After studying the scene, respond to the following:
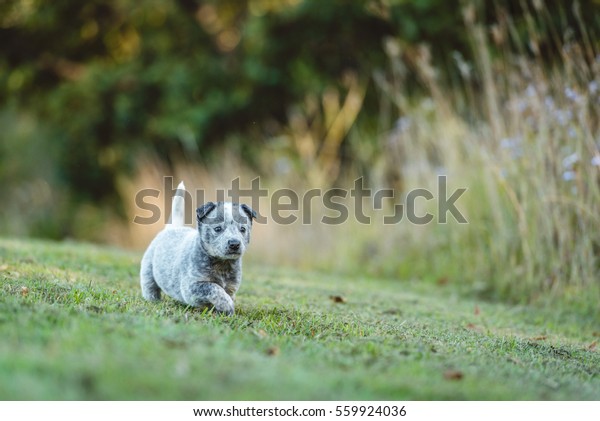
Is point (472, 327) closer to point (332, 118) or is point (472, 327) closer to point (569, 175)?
point (569, 175)

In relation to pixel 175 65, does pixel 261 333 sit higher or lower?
lower

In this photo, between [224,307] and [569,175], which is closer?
[224,307]

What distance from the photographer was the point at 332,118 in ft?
36.5

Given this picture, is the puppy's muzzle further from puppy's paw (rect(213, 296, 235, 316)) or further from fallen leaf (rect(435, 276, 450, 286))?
fallen leaf (rect(435, 276, 450, 286))

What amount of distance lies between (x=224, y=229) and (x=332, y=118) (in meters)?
7.42

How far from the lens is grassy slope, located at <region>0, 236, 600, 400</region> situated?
2.35 metres

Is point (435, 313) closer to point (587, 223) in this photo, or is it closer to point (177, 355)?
point (587, 223)

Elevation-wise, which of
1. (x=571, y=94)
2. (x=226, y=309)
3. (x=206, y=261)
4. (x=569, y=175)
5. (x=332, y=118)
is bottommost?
(x=226, y=309)

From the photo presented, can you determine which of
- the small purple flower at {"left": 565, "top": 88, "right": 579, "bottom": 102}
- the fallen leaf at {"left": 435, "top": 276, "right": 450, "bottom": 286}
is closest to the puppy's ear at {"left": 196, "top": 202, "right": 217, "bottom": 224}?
the small purple flower at {"left": 565, "top": 88, "right": 579, "bottom": 102}

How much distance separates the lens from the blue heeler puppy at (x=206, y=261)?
3869mm

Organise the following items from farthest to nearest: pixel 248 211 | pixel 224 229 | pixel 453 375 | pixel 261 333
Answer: pixel 248 211 → pixel 224 229 → pixel 261 333 → pixel 453 375

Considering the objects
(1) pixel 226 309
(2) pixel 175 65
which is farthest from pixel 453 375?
(2) pixel 175 65

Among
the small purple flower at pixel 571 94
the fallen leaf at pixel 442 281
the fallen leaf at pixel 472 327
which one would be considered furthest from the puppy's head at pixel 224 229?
the fallen leaf at pixel 442 281

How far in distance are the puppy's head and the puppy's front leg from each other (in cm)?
19
